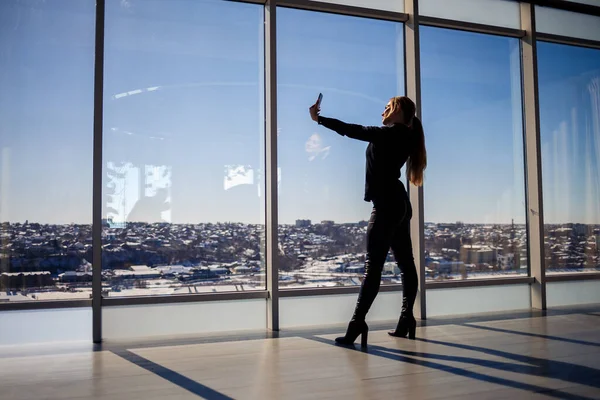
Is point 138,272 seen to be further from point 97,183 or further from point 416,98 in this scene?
point 416,98

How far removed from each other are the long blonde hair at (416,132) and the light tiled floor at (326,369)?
1.02 meters

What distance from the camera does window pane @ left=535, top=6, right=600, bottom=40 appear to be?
4941mm

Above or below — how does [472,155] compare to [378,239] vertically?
above

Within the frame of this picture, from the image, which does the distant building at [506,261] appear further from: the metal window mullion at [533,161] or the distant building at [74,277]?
the distant building at [74,277]

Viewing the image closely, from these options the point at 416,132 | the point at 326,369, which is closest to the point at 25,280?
the point at 326,369

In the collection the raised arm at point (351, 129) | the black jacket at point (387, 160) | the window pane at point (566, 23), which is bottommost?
the black jacket at point (387, 160)

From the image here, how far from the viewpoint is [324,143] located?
416cm

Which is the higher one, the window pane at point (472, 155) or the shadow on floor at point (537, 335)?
the window pane at point (472, 155)

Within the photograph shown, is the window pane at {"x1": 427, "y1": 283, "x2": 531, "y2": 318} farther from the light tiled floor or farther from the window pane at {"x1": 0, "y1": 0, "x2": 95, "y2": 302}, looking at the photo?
the window pane at {"x1": 0, "y1": 0, "x2": 95, "y2": 302}

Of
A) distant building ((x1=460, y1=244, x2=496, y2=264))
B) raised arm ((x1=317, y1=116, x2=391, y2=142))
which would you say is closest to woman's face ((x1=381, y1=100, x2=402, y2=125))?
raised arm ((x1=317, y1=116, x2=391, y2=142))

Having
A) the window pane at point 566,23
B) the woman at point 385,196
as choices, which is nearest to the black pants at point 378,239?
the woman at point 385,196

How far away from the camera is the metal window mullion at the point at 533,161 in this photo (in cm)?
473

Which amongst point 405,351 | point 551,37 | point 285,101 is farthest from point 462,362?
point 551,37

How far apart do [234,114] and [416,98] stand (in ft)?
4.69
